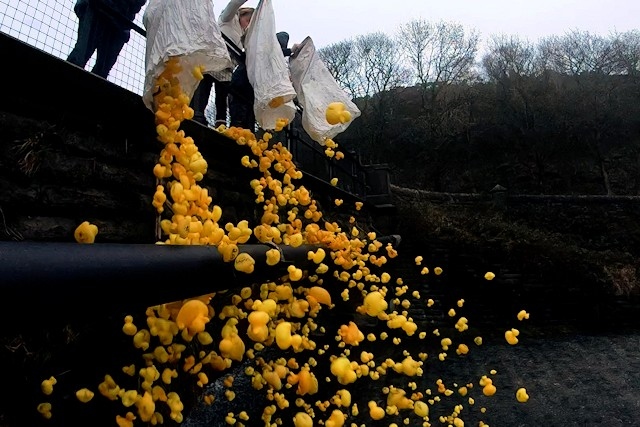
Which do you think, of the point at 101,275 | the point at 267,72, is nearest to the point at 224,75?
the point at 267,72

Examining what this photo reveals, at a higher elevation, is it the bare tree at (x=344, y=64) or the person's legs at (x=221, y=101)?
the bare tree at (x=344, y=64)

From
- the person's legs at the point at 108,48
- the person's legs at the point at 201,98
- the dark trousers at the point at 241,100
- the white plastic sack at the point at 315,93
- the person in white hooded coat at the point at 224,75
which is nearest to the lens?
the person's legs at the point at 108,48

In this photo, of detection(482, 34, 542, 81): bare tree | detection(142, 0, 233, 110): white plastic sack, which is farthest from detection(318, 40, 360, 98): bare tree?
detection(142, 0, 233, 110): white plastic sack

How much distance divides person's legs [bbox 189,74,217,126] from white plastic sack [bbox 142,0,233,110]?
3.76 feet

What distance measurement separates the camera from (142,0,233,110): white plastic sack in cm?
231

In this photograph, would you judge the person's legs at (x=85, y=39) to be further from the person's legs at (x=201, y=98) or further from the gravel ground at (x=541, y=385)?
the gravel ground at (x=541, y=385)

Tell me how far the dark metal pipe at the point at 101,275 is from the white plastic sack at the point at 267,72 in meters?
1.78

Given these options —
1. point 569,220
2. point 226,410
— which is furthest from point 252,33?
point 569,220

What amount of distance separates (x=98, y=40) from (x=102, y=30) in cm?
8

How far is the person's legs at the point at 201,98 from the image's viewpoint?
143 inches

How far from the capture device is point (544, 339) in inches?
382

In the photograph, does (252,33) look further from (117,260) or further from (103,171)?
(117,260)

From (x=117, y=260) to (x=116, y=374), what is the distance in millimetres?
1571

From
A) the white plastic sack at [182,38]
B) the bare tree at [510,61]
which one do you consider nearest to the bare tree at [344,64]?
the bare tree at [510,61]
